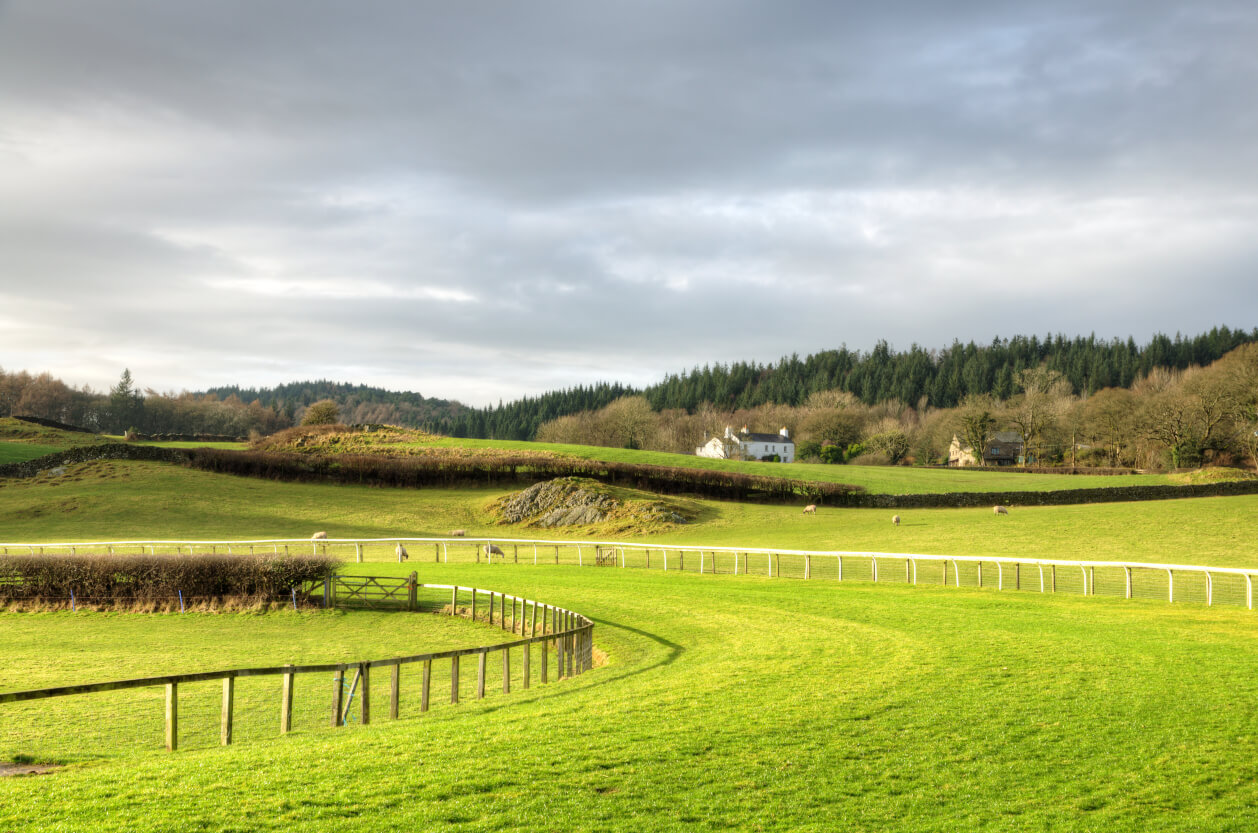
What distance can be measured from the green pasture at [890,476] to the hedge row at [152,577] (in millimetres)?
41258

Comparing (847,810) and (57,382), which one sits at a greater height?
(57,382)

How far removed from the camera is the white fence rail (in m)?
25.8

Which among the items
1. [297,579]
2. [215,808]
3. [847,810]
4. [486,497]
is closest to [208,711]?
[215,808]

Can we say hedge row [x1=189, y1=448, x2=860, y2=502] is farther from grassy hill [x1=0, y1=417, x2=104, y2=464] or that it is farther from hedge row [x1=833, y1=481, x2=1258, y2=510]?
grassy hill [x1=0, y1=417, x2=104, y2=464]

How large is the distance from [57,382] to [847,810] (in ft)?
462

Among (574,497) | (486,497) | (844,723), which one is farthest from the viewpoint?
(486,497)

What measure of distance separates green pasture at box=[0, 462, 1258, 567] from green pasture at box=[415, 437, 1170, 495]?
710 centimetres

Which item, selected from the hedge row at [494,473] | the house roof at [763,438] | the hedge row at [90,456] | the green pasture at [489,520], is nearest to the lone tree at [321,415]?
the hedge row at [494,473]

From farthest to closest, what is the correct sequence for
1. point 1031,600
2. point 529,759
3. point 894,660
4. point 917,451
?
point 917,451, point 1031,600, point 894,660, point 529,759

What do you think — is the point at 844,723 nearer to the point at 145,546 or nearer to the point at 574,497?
the point at 145,546

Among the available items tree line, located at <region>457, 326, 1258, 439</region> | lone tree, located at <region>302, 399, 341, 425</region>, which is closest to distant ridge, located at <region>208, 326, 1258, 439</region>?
tree line, located at <region>457, 326, 1258, 439</region>

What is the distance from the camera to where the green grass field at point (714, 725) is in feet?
21.2

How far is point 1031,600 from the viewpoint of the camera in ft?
69.8

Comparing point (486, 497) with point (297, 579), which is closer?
point (297, 579)
